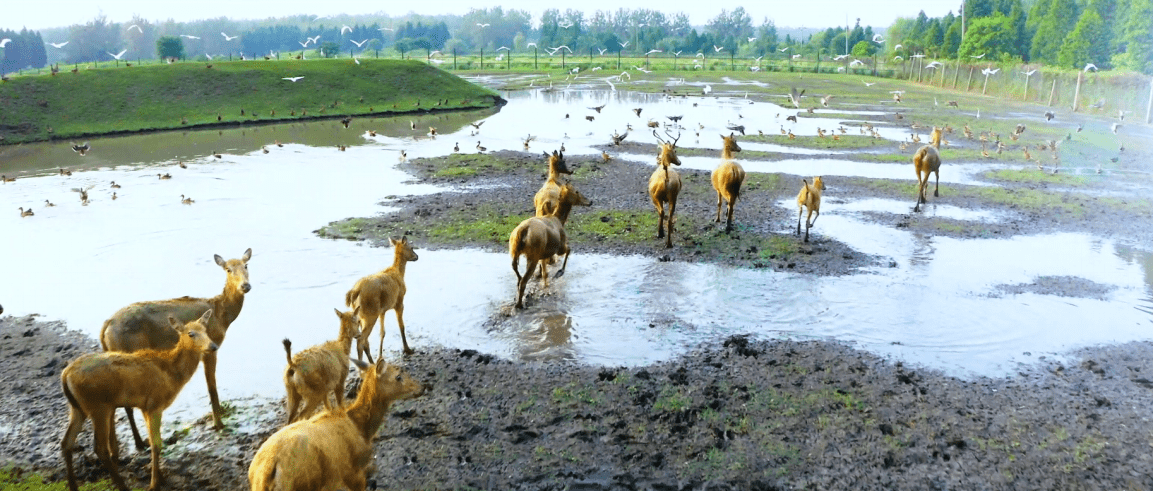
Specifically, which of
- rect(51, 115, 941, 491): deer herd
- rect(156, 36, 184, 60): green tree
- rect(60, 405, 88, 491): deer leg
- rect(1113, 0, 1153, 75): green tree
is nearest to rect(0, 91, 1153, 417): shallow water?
rect(51, 115, 941, 491): deer herd

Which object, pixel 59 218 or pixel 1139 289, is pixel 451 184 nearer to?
pixel 59 218

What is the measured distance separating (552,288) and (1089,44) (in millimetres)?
54718

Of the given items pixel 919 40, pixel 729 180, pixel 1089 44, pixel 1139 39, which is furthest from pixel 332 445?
pixel 919 40

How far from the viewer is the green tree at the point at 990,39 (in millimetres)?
67062

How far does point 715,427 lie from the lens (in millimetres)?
8328

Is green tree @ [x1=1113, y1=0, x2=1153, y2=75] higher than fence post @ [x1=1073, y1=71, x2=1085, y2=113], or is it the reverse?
green tree @ [x1=1113, y1=0, x2=1153, y2=75]

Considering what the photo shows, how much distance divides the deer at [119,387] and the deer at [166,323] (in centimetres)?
87

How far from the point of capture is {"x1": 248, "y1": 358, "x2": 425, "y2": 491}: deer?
220 inches

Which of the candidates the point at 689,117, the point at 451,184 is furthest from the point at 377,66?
the point at 451,184

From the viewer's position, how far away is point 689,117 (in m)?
45.2

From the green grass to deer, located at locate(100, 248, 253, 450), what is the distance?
77cm

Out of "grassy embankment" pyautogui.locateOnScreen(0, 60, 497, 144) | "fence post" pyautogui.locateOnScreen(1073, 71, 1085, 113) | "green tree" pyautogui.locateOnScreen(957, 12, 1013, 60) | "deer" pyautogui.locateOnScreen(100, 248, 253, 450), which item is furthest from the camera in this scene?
"green tree" pyautogui.locateOnScreen(957, 12, 1013, 60)

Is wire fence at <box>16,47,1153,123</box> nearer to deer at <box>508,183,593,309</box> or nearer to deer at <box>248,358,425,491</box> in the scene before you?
deer at <box>508,183,593,309</box>

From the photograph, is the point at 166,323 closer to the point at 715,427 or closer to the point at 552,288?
the point at 715,427
